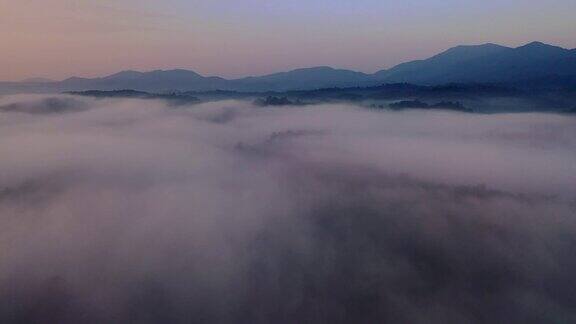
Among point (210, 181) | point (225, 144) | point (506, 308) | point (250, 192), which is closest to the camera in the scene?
point (506, 308)

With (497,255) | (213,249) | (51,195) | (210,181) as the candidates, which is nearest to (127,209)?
(51,195)

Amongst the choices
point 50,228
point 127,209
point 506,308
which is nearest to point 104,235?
point 50,228

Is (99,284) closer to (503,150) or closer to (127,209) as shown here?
(127,209)

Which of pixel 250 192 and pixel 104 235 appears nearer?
pixel 104 235

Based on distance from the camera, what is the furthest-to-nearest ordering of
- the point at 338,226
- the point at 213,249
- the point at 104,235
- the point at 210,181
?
the point at 210,181, the point at 338,226, the point at 104,235, the point at 213,249

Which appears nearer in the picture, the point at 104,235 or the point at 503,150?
the point at 104,235

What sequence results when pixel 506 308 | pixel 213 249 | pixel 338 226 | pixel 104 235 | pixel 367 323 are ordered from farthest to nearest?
pixel 338 226
pixel 104 235
pixel 213 249
pixel 506 308
pixel 367 323

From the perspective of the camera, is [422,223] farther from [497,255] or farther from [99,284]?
[99,284]

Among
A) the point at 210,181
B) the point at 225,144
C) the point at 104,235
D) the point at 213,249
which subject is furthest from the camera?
the point at 225,144
